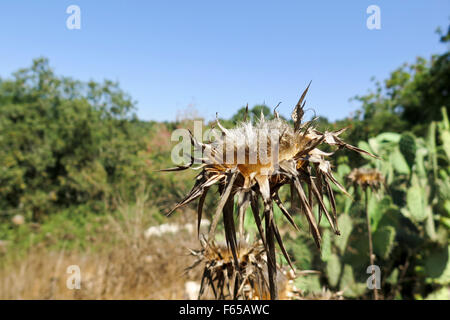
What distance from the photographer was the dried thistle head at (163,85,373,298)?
1040 mm

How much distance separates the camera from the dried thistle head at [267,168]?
3.41 ft

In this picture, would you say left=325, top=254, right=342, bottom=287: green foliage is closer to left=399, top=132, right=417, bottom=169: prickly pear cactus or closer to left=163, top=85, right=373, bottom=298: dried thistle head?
left=399, top=132, right=417, bottom=169: prickly pear cactus

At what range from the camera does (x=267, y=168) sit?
1.11 m

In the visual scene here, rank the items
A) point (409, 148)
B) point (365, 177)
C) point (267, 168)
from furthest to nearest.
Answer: point (409, 148), point (365, 177), point (267, 168)

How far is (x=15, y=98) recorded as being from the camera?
13305 millimetres

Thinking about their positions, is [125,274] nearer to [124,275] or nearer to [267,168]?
[124,275]

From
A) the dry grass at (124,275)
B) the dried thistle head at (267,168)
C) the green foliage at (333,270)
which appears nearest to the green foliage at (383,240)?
the green foliage at (333,270)

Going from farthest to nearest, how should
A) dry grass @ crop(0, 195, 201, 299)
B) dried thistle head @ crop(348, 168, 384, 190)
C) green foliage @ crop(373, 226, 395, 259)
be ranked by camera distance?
dry grass @ crop(0, 195, 201, 299) → green foliage @ crop(373, 226, 395, 259) → dried thistle head @ crop(348, 168, 384, 190)

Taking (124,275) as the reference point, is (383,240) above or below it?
above

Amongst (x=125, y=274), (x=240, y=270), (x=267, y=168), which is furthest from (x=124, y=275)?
(x=267, y=168)

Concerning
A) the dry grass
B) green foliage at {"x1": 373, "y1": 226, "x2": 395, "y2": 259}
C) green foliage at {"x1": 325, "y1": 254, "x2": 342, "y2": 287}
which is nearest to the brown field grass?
the dry grass

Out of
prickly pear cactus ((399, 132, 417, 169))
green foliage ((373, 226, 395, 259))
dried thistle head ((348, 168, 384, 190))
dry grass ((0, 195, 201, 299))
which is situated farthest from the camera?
dry grass ((0, 195, 201, 299))

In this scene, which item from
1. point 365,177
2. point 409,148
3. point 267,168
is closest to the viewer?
point 267,168
